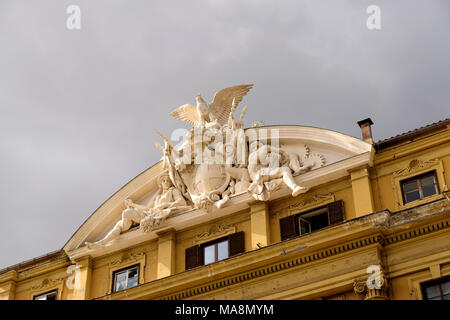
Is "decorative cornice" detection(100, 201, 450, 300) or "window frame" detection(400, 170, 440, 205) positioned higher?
"window frame" detection(400, 170, 440, 205)

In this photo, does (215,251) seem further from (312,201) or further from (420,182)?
(420,182)

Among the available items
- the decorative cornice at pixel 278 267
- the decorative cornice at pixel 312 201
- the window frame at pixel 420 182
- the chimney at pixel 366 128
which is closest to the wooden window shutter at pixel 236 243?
the decorative cornice at pixel 278 267

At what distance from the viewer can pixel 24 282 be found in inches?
1339

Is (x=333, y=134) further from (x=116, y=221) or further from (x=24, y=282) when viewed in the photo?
(x=24, y=282)

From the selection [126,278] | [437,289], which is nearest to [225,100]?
[126,278]

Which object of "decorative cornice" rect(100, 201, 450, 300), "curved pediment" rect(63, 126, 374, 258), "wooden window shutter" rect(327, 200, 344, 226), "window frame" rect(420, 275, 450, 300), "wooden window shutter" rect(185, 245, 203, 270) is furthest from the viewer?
"wooden window shutter" rect(185, 245, 203, 270)

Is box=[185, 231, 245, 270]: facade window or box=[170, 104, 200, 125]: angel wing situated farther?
box=[170, 104, 200, 125]: angel wing

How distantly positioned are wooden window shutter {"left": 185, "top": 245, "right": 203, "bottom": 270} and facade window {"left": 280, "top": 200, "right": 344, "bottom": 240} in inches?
107

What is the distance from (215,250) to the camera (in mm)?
30766

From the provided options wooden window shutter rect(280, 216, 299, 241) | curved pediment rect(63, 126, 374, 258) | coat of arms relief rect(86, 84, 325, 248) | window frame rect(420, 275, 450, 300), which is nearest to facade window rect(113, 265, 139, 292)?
curved pediment rect(63, 126, 374, 258)

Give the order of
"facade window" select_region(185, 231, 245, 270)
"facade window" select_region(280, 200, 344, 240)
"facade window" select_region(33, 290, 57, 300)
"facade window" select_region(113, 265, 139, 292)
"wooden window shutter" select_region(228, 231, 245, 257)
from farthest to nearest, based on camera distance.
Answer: "facade window" select_region(33, 290, 57, 300)
"facade window" select_region(113, 265, 139, 292)
"facade window" select_region(185, 231, 245, 270)
"wooden window shutter" select_region(228, 231, 245, 257)
"facade window" select_region(280, 200, 344, 240)

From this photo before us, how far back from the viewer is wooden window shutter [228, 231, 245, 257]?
1183 inches

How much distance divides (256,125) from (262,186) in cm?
233

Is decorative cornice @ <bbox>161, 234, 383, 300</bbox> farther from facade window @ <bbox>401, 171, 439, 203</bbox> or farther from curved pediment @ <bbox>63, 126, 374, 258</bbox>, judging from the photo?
curved pediment @ <bbox>63, 126, 374, 258</bbox>
